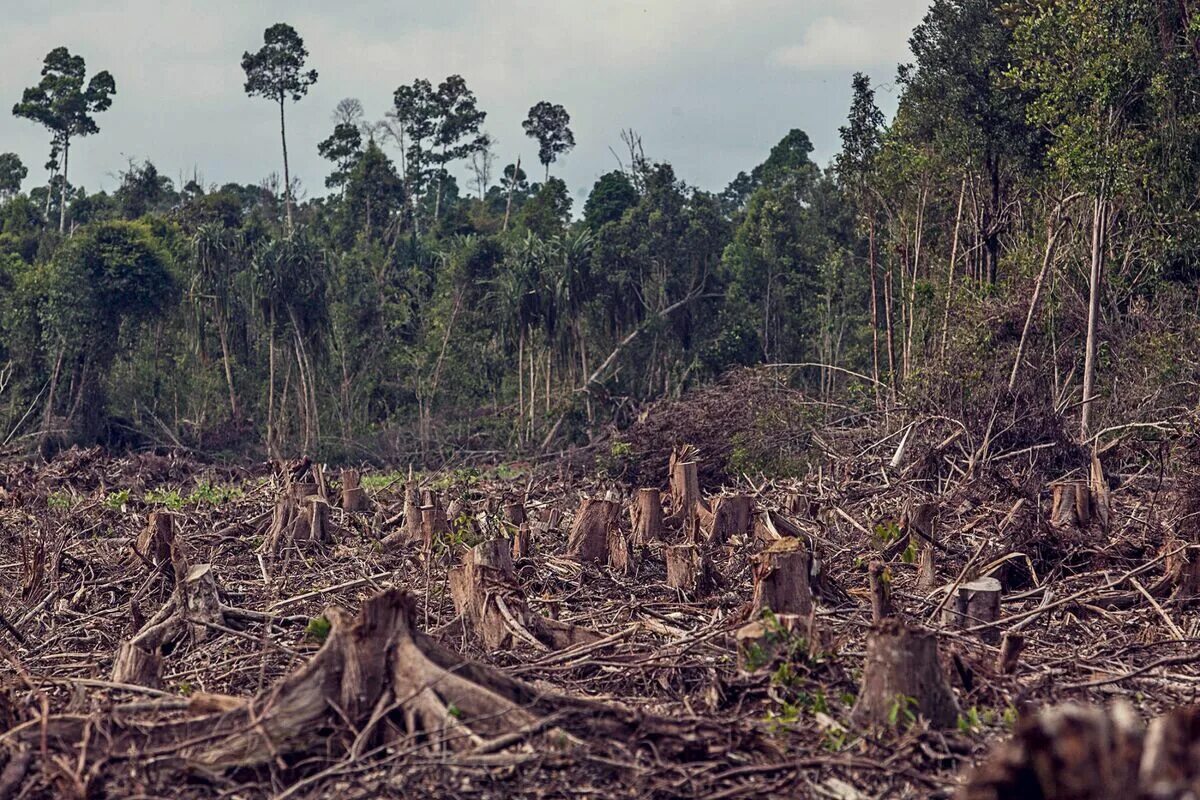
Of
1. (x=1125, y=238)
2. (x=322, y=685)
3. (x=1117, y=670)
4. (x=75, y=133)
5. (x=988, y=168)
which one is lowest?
(x=1117, y=670)

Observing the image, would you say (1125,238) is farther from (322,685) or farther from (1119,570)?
(322,685)

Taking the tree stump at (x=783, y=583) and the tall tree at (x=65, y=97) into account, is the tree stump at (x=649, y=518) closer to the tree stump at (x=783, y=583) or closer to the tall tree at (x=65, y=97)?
the tree stump at (x=783, y=583)

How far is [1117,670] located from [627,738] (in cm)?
256

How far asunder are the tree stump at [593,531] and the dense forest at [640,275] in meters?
4.24

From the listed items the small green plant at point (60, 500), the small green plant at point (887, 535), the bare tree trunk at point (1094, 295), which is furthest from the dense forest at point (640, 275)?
the small green plant at point (60, 500)

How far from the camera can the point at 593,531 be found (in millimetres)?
8977

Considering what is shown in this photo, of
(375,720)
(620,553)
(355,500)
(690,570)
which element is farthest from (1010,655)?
(355,500)

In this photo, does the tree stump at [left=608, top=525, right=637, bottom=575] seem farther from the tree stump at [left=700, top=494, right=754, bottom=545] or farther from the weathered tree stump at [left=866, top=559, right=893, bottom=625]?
the weathered tree stump at [left=866, top=559, right=893, bottom=625]

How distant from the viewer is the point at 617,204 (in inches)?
1421

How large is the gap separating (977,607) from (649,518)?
160 inches

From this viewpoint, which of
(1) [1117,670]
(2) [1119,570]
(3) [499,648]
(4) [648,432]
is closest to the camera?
(1) [1117,670]

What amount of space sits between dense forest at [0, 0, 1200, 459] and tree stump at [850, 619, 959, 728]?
7.87 m

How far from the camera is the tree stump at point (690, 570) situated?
7.54 metres

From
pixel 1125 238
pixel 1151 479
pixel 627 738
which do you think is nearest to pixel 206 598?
pixel 627 738
